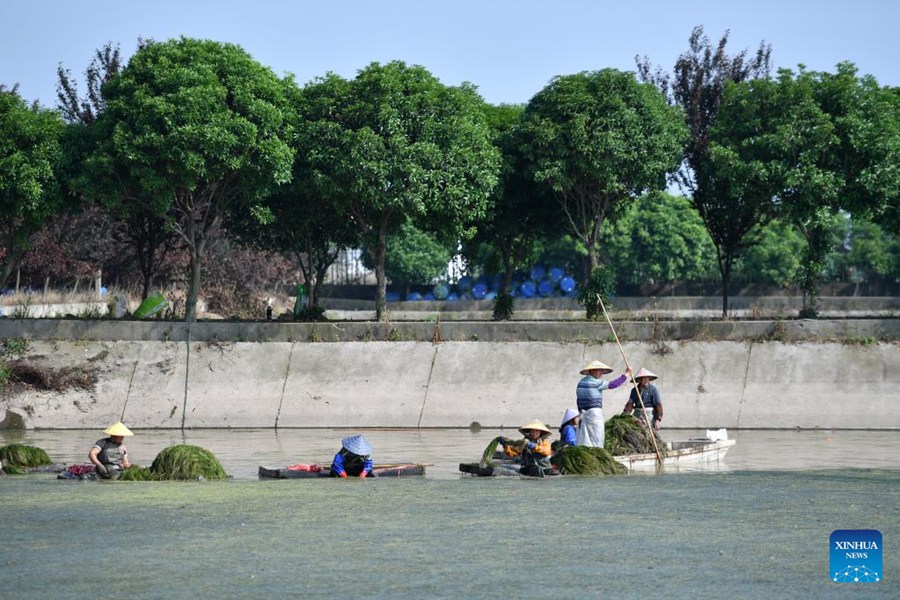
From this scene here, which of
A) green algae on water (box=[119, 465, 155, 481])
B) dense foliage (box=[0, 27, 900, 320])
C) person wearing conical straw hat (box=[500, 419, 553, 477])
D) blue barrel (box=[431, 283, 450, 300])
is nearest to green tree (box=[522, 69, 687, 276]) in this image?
dense foliage (box=[0, 27, 900, 320])

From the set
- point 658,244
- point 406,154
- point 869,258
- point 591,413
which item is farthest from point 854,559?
point 869,258

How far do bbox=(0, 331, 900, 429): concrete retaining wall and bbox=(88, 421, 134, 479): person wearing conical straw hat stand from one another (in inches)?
586

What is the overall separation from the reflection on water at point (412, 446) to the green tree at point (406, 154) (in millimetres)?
8696

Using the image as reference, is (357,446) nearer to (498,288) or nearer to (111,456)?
(111,456)

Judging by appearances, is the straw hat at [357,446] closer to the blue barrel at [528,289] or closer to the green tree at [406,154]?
the green tree at [406,154]

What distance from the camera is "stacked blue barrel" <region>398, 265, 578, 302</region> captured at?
291ft

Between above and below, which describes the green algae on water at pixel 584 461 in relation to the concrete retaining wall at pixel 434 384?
below

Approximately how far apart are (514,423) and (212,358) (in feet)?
32.5

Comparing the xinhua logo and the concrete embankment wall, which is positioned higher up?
the concrete embankment wall

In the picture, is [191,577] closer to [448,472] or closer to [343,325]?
[448,472]

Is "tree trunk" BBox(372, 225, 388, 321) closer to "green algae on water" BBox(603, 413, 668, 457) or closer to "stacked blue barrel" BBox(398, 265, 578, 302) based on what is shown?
"green algae on water" BBox(603, 413, 668, 457)

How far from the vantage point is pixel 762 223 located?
1921 inches

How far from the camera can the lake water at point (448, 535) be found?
12992 millimetres

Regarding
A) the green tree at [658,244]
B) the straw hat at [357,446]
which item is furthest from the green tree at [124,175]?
the green tree at [658,244]
